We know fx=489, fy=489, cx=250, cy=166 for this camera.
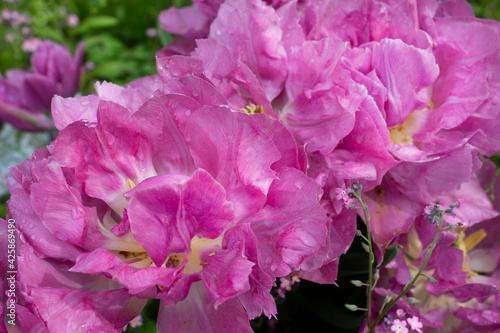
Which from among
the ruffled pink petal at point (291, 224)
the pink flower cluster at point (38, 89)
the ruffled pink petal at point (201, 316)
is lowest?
the pink flower cluster at point (38, 89)

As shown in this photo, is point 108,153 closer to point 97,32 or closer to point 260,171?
point 260,171

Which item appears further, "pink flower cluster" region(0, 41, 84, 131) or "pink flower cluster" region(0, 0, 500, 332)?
"pink flower cluster" region(0, 41, 84, 131)

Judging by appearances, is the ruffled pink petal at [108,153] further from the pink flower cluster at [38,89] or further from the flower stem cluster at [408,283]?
the pink flower cluster at [38,89]

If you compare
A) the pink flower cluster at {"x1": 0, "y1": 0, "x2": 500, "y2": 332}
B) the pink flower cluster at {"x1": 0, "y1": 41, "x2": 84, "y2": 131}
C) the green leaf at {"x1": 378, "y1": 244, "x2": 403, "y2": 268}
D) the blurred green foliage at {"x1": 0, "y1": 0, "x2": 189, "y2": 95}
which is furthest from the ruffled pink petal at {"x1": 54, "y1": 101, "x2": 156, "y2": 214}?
the blurred green foliage at {"x1": 0, "y1": 0, "x2": 189, "y2": 95}

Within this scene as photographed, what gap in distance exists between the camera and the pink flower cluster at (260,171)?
1.10ft

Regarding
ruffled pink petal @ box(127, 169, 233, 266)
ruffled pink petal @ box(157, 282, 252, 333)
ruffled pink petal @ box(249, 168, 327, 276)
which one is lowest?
ruffled pink petal @ box(157, 282, 252, 333)

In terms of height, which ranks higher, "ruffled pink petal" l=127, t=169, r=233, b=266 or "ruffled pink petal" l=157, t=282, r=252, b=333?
"ruffled pink petal" l=127, t=169, r=233, b=266

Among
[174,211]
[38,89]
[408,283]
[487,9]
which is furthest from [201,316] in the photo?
[487,9]

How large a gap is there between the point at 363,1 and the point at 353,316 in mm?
342

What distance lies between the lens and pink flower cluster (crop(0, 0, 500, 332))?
0.34 metres

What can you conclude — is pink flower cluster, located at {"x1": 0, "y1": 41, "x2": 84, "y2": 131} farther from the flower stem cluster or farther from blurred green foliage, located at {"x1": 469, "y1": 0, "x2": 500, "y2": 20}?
→ blurred green foliage, located at {"x1": 469, "y1": 0, "x2": 500, "y2": 20}

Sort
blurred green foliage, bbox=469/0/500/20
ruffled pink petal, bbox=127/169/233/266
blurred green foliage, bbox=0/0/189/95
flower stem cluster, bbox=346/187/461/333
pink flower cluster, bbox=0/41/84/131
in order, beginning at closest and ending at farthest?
ruffled pink petal, bbox=127/169/233/266, flower stem cluster, bbox=346/187/461/333, pink flower cluster, bbox=0/41/84/131, blurred green foliage, bbox=469/0/500/20, blurred green foliage, bbox=0/0/189/95

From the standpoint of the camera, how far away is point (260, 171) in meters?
0.35

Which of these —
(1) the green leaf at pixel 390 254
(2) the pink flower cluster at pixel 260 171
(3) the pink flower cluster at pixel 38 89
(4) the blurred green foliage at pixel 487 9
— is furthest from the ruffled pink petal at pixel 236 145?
(4) the blurred green foliage at pixel 487 9
